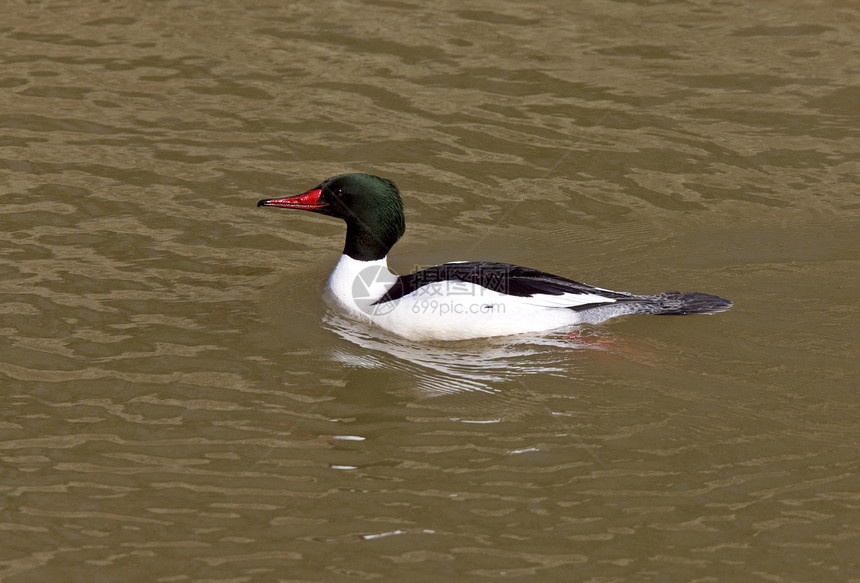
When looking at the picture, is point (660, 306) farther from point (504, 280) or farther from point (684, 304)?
point (504, 280)

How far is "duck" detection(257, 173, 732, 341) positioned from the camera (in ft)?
25.5

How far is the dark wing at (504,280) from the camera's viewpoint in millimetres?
7781

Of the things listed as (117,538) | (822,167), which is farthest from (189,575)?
(822,167)

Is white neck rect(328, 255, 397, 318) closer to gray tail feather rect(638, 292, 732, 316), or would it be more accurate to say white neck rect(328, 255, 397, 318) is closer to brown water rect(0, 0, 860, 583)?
brown water rect(0, 0, 860, 583)

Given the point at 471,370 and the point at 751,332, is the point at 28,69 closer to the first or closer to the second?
the point at 471,370

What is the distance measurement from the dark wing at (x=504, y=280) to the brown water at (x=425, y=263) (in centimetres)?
35

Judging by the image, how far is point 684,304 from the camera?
7840mm

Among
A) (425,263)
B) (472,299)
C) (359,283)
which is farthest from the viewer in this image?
(425,263)

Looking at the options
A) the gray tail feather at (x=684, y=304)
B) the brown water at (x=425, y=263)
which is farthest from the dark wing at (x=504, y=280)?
the brown water at (x=425, y=263)

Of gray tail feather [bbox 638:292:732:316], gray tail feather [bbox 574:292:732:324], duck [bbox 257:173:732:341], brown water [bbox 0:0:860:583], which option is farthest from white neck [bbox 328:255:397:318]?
gray tail feather [bbox 638:292:732:316]

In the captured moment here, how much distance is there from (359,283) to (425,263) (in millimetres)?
1106

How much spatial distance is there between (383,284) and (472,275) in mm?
802

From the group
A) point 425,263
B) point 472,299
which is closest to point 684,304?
point 472,299

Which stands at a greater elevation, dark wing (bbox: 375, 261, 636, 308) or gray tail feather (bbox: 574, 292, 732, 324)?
dark wing (bbox: 375, 261, 636, 308)
